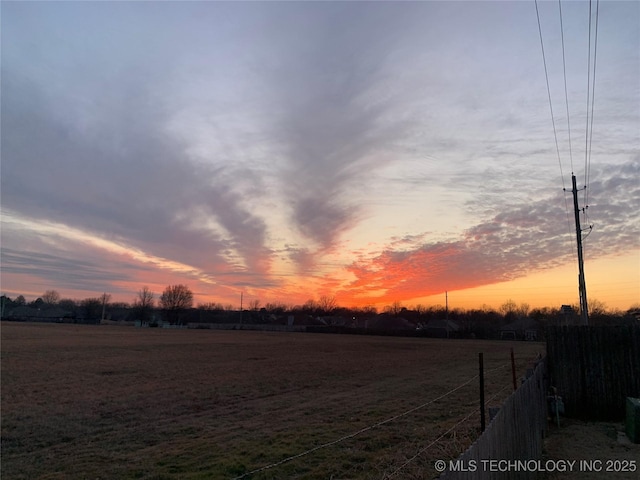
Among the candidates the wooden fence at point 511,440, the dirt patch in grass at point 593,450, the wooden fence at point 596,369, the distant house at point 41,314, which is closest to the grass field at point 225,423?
the wooden fence at point 511,440

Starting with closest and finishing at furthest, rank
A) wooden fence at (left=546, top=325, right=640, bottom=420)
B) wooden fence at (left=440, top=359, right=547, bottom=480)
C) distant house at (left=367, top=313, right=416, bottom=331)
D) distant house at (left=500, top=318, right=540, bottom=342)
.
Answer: wooden fence at (left=440, top=359, right=547, bottom=480) → wooden fence at (left=546, top=325, right=640, bottom=420) → distant house at (left=500, top=318, right=540, bottom=342) → distant house at (left=367, top=313, right=416, bottom=331)

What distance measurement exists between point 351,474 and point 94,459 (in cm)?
522

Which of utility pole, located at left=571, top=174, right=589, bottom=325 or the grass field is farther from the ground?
utility pole, located at left=571, top=174, right=589, bottom=325

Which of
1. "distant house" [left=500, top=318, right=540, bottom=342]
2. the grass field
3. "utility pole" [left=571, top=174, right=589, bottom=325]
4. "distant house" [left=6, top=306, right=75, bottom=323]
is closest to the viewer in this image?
the grass field

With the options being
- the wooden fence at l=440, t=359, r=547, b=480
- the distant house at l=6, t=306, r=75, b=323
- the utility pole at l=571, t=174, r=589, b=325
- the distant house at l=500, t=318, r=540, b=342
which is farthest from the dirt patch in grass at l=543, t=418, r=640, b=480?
the distant house at l=6, t=306, r=75, b=323

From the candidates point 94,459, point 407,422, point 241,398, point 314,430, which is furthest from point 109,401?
point 407,422

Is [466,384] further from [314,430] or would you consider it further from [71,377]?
[71,377]

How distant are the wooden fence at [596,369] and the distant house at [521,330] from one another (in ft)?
305

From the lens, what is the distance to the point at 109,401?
1463 centimetres

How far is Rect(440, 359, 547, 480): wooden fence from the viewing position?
4.30 meters

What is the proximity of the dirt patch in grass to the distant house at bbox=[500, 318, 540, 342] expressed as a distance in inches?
3717

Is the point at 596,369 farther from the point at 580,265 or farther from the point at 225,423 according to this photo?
the point at 225,423

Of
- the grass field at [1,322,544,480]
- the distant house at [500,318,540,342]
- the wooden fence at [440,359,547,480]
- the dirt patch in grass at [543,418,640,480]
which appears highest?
the distant house at [500,318,540,342]

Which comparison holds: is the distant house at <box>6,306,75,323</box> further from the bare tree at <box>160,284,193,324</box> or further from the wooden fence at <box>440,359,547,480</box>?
the wooden fence at <box>440,359,547,480</box>
